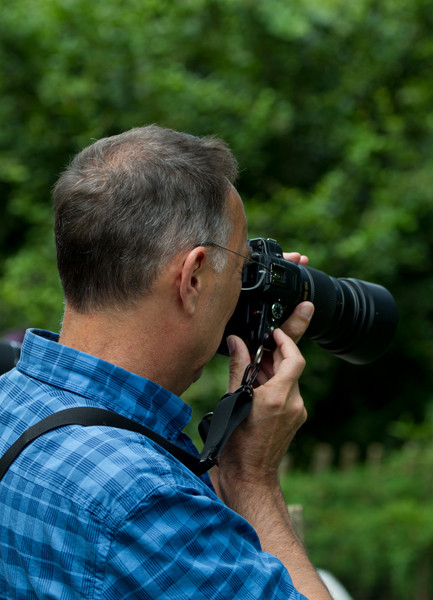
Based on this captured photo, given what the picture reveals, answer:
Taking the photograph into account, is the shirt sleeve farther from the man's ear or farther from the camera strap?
the man's ear

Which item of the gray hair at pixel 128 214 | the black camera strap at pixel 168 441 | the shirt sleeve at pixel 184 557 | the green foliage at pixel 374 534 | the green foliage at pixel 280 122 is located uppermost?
the green foliage at pixel 280 122

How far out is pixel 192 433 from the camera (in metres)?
4.19

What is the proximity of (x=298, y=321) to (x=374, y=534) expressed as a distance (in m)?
2.88

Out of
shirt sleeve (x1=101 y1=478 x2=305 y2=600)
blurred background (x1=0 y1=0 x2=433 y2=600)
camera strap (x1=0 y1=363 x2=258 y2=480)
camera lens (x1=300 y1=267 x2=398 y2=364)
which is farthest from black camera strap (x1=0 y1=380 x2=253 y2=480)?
blurred background (x1=0 y1=0 x2=433 y2=600)

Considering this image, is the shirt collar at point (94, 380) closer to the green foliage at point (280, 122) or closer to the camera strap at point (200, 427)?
the camera strap at point (200, 427)

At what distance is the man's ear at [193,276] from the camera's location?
1128 mm

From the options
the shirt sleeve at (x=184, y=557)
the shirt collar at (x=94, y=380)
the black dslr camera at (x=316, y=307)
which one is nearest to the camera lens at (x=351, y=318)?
the black dslr camera at (x=316, y=307)

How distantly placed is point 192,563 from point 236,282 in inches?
20.0

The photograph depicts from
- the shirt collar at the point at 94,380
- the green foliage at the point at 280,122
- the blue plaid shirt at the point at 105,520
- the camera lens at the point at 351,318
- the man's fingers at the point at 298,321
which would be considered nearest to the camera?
the blue plaid shirt at the point at 105,520

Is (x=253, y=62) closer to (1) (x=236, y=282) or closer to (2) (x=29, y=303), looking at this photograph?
(2) (x=29, y=303)

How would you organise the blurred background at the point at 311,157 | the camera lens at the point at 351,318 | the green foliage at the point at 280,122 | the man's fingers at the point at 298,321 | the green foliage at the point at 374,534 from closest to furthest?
the man's fingers at the point at 298,321 < the camera lens at the point at 351,318 < the green foliage at the point at 374,534 < the blurred background at the point at 311,157 < the green foliage at the point at 280,122

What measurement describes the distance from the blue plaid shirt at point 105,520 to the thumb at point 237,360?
1.00 ft

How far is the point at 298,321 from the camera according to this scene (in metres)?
1.47

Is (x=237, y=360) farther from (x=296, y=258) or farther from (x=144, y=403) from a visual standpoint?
(x=296, y=258)
